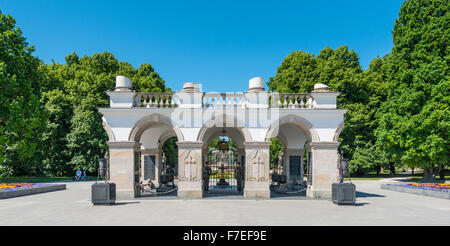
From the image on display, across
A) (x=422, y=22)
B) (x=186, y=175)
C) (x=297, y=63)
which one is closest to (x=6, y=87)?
(x=186, y=175)

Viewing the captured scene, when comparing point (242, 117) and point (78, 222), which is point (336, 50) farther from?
point (78, 222)

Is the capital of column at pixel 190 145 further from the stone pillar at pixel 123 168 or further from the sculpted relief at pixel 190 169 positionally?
the stone pillar at pixel 123 168

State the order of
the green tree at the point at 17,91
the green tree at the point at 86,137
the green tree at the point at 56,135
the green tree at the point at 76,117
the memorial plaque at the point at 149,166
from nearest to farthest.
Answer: the memorial plaque at the point at 149,166
the green tree at the point at 17,91
the green tree at the point at 86,137
the green tree at the point at 76,117
the green tree at the point at 56,135

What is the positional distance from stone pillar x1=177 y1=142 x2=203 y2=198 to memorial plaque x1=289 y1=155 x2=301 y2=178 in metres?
7.51

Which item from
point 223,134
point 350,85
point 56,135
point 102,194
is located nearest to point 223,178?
point 223,134

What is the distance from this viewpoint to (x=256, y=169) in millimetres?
15062

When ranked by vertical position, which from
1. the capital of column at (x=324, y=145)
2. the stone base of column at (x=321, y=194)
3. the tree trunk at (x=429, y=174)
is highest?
the capital of column at (x=324, y=145)

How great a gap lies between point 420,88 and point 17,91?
111ft

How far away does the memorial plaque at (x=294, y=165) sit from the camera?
1936cm

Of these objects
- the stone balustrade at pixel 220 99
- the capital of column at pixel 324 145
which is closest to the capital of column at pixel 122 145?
the stone balustrade at pixel 220 99

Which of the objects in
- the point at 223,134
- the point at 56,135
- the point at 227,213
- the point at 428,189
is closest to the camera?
the point at 227,213

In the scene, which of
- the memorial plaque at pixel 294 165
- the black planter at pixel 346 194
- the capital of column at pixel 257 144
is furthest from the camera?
the memorial plaque at pixel 294 165

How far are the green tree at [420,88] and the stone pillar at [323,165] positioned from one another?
12201 millimetres

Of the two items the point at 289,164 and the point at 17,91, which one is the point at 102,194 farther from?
the point at 17,91
